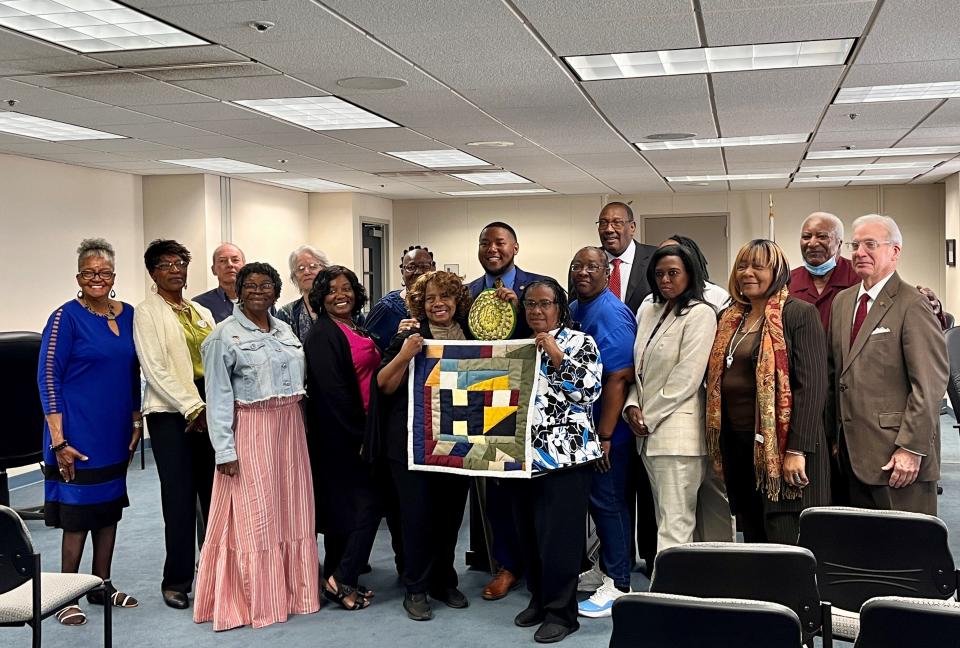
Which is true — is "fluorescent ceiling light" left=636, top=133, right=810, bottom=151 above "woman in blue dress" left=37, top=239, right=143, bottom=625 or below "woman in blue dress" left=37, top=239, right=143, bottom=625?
above

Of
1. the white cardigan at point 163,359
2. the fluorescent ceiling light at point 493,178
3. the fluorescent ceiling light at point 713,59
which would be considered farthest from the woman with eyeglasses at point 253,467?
the fluorescent ceiling light at point 493,178

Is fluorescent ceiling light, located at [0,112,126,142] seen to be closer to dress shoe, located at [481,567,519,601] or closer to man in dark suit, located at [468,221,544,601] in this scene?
man in dark suit, located at [468,221,544,601]

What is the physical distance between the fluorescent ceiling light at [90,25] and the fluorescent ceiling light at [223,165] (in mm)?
4119

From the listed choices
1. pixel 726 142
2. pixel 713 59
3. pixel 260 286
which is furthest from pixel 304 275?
pixel 726 142

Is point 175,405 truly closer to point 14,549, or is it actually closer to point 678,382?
point 14,549

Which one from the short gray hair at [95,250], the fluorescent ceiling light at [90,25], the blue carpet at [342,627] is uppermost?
the fluorescent ceiling light at [90,25]

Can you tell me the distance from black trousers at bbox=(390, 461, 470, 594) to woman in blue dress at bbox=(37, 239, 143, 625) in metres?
1.25

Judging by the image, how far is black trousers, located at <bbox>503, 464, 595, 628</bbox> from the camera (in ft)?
12.1

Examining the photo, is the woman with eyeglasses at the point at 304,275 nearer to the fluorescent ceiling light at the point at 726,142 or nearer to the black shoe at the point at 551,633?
the black shoe at the point at 551,633

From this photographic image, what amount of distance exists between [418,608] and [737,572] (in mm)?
1976

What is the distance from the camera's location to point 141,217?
9.28m

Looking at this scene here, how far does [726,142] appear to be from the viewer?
25.3ft

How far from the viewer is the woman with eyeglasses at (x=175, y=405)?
406cm

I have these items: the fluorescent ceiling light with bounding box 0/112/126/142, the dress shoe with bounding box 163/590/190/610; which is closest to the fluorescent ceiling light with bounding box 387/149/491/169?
the fluorescent ceiling light with bounding box 0/112/126/142
